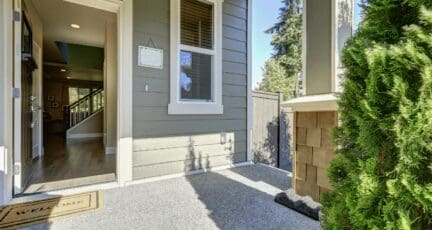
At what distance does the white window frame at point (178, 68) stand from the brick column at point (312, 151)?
1467mm

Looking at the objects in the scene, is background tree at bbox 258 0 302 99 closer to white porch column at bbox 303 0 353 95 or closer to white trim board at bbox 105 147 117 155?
white trim board at bbox 105 147 117 155

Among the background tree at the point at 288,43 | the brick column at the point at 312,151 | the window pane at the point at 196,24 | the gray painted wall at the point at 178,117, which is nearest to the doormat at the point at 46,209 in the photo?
the gray painted wall at the point at 178,117

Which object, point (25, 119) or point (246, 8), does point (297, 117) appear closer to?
point (246, 8)

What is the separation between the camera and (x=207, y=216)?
83.4 inches

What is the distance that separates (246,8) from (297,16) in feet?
34.7

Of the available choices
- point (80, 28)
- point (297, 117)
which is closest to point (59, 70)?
point (80, 28)

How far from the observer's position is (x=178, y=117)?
3.34m

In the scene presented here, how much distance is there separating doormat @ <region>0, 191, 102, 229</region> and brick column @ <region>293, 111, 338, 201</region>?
1.92 m

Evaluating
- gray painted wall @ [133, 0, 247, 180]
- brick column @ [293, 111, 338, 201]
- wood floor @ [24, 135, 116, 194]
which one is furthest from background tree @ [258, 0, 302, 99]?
brick column @ [293, 111, 338, 201]

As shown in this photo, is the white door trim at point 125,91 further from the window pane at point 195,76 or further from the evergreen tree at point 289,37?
the evergreen tree at point 289,37

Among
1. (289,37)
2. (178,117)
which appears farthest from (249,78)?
(289,37)

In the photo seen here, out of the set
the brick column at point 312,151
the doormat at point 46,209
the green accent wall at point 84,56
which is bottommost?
the doormat at point 46,209

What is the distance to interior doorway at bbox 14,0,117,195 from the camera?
3.02 m

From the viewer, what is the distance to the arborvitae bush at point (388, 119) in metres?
0.78
